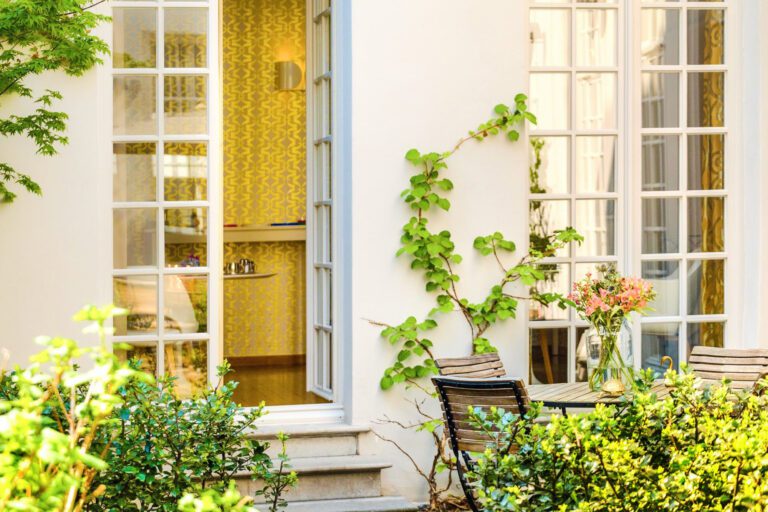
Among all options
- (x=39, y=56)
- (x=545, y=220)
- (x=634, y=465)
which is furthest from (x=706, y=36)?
(x=634, y=465)

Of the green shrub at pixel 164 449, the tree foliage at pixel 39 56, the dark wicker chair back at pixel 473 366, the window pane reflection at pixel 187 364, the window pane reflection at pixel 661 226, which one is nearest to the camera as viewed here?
the green shrub at pixel 164 449

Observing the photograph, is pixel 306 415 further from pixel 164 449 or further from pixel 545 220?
pixel 164 449

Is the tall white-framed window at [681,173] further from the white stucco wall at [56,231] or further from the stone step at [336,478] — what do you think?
the white stucco wall at [56,231]

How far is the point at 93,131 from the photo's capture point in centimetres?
575

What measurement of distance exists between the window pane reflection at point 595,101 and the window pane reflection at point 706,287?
3.33 feet

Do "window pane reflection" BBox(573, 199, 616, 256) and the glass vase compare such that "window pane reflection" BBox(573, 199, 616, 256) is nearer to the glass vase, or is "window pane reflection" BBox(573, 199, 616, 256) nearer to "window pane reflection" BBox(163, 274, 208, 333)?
the glass vase

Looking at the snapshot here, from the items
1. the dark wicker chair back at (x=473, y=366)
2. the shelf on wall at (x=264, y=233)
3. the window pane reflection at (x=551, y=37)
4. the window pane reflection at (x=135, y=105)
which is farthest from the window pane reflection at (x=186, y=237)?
the shelf on wall at (x=264, y=233)

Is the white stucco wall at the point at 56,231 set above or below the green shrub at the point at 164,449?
above

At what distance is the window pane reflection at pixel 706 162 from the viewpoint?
6.45 m

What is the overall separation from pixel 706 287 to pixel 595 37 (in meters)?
1.64

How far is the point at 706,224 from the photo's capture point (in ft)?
21.3

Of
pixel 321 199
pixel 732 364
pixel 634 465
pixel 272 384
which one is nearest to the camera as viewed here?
pixel 634 465

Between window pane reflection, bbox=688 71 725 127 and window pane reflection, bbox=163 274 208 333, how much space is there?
10.1ft

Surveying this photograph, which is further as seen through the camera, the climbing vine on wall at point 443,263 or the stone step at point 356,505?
the climbing vine on wall at point 443,263
